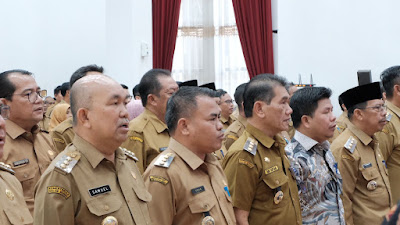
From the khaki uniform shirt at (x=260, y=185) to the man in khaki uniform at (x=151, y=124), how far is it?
73 centimetres

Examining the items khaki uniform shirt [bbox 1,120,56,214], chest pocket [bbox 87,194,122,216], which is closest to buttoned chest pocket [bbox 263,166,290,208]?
chest pocket [bbox 87,194,122,216]

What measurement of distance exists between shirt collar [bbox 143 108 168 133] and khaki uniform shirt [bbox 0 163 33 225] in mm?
1339

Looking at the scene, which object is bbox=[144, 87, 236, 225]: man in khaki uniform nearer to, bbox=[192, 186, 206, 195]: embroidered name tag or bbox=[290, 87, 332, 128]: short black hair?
A: bbox=[192, 186, 206, 195]: embroidered name tag

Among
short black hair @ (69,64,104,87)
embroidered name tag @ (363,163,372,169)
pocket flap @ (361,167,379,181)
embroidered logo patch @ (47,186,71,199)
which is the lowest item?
pocket flap @ (361,167,379,181)

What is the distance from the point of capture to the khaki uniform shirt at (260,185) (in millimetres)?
2889

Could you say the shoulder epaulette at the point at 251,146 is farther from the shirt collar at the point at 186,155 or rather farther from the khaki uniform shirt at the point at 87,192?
the khaki uniform shirt at the point at 87,192

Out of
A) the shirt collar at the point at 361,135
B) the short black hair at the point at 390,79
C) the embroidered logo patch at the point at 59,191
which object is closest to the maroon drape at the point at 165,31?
the short black hair at the point at 390,79

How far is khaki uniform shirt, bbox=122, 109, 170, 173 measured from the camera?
357 centimetres

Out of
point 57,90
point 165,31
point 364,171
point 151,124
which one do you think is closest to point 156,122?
point 151,124

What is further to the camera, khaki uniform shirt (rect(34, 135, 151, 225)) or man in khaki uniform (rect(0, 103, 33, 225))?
man in khaki uniform (rect(0, 103, 33, 225))

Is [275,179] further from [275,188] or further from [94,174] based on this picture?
[94,174]

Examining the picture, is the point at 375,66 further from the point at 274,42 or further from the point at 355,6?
the point at 274,42

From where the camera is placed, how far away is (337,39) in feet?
26.6

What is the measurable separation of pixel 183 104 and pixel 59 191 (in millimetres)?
A: 900
